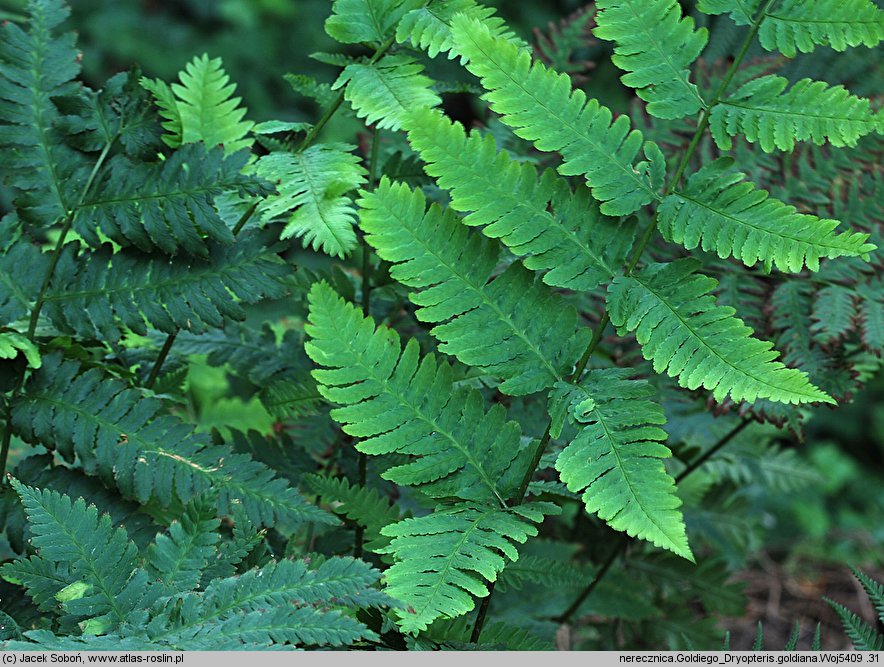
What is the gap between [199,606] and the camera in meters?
1.05

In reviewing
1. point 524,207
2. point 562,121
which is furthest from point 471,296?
point 562,121

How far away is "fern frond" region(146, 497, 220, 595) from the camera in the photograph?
1120 millimetres

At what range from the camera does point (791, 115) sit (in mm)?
1211

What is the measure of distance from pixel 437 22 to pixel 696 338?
57cm

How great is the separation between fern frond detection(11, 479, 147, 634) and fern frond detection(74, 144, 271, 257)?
408mm

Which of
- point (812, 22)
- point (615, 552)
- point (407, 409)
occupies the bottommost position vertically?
point (615, 552)

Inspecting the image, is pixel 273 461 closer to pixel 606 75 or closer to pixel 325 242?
pixel 325 242

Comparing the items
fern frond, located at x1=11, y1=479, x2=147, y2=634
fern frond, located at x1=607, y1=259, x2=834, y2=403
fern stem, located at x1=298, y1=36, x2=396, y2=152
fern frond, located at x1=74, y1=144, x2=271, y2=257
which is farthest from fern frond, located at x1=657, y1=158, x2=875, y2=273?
fern frond, located at x1=11, y1=479, x2=147, y2=634

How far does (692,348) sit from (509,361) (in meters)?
0.24

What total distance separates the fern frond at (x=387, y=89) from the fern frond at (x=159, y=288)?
259mm

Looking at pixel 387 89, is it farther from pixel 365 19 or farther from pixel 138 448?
pixel 138 448

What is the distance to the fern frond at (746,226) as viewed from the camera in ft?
3.81

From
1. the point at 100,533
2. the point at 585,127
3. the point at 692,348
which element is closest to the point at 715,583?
the point at 692,348

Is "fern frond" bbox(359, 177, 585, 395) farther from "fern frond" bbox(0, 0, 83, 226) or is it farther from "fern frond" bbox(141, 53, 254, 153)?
"fern frond" bbox(0, 0, 83, 226)
